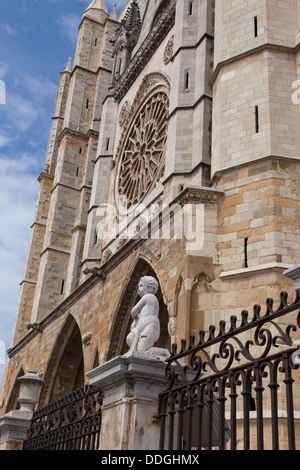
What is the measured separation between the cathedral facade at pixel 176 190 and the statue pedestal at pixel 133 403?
4.11 meters

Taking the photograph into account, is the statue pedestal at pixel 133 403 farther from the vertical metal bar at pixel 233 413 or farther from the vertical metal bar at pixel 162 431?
the vertical metal bar at pixel 233 413

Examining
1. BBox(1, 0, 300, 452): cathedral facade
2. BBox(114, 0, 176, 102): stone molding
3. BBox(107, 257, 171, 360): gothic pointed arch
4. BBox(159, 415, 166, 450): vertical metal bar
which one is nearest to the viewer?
BBox(159, 415, 166, 450): vertical metal bar

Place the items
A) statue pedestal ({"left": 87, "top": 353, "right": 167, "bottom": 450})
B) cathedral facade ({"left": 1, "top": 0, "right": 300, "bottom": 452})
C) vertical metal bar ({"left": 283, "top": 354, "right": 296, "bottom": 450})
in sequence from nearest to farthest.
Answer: vertical metal bar ({"left": 283, "top": 354, "right": 296, "bottom": 450}), statue pedestal ({"left": 87, "top": 353, "right": 167, "bottom": 450}), cathedral facade ({"left": 1, "top": 0, "right": 300, "bottom": 452})

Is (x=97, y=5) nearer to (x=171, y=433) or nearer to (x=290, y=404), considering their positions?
(x=171, y=433)

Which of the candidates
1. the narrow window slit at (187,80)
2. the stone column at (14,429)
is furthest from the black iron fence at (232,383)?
the narrow window slit at (187,80)

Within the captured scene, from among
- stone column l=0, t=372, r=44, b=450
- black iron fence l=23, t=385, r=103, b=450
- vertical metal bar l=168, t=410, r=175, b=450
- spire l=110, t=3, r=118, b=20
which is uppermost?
spire l=110, t=3, r=118, b=20

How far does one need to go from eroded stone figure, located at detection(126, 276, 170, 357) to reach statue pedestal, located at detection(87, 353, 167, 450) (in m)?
0.18

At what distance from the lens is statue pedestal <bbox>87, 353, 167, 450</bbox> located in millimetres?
3732

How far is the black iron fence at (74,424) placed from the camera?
14.2ft

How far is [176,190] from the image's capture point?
1167 cm

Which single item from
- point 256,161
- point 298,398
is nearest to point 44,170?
point 256,161

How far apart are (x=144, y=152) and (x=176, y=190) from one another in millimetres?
4450

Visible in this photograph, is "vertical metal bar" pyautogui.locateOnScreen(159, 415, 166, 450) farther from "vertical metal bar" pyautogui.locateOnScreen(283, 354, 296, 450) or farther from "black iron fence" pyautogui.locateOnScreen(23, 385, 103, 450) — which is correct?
"vertical metal bar" pyautogui.locateOnScreen(283, 354, 296, 450)

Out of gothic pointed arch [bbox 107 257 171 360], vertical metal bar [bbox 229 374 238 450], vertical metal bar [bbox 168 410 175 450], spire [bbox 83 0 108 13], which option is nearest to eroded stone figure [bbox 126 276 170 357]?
vertical metal bar [bbox 168 410 175 450]
